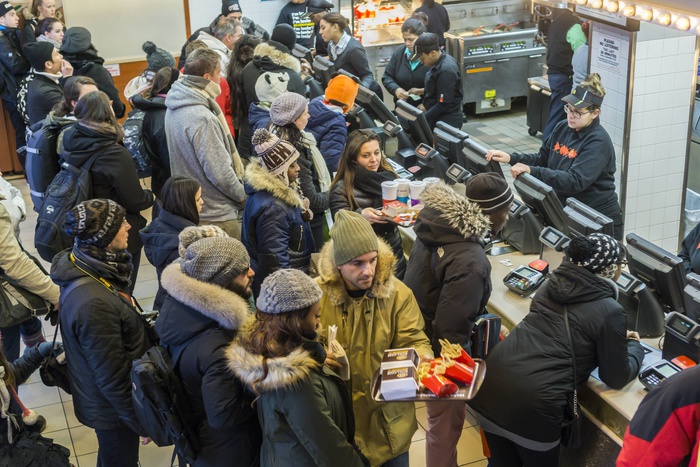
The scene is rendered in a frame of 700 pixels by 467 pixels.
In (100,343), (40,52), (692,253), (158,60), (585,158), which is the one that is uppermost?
(40,52)

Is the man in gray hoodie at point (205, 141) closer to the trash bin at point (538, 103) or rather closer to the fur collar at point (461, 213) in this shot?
the fur collar at point (461, 213)

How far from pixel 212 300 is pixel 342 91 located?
3.44 meters

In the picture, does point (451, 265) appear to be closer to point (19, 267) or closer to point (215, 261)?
point (215, 261)

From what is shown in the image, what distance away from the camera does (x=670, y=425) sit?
2535 millimetres

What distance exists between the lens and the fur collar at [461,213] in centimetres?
374

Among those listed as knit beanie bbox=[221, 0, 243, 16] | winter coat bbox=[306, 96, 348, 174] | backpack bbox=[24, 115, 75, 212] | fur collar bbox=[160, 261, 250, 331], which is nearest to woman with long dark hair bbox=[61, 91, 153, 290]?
backpack bbox=[24, 115, 75, 212]

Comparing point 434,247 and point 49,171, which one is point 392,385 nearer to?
point 434,247

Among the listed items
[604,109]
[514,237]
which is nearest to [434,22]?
[604,109]

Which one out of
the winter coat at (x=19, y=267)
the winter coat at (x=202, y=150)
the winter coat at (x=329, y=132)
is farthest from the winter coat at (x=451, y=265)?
the winter coat at (x=19, y=267)

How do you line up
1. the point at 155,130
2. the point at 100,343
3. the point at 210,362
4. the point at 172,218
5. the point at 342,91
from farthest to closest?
the point at 342,91
the point at 155,130
the point at 172,218
the point at 100,343
the point at 210,362

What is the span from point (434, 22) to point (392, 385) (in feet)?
27.3

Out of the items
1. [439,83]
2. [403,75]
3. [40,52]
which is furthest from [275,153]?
[403,75]

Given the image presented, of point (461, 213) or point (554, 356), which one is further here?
point (461, 213)

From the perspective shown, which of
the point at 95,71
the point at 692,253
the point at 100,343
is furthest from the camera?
the point at 95,71
